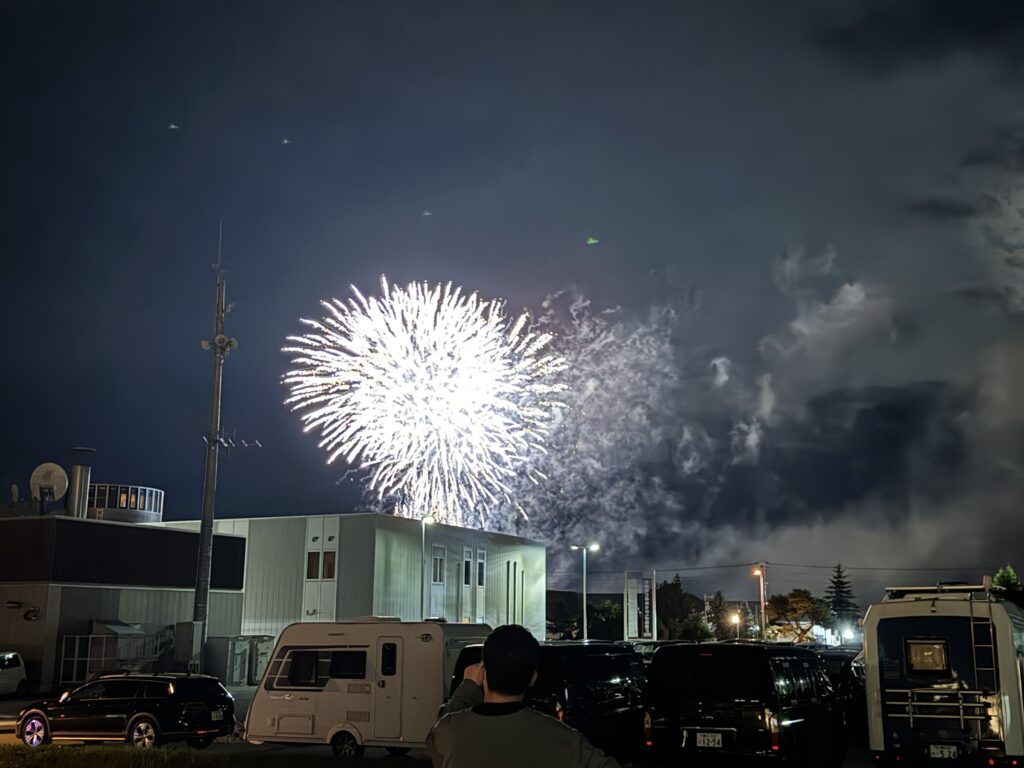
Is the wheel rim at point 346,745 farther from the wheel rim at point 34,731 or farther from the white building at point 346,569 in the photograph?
the white building at point 346,569

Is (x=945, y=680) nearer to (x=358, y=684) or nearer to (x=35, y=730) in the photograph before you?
(x=358, y=684)

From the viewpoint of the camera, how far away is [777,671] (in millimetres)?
A: 14906

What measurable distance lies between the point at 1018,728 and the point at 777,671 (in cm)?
365

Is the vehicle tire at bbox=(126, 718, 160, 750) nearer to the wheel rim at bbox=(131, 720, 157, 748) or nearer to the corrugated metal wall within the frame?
the wheel rim at bbox=(131, 720, 157, 748)

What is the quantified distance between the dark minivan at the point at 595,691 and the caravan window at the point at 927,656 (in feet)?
13.9

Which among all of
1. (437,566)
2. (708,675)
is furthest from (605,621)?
(708,675)

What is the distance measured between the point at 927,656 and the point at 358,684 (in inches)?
363

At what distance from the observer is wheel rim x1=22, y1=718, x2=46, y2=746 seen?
71.6 feet

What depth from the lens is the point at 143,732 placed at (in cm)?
2125

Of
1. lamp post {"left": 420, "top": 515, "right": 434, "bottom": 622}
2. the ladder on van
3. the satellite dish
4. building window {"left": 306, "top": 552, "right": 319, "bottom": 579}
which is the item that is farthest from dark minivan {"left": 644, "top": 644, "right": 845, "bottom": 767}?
the satellite dish

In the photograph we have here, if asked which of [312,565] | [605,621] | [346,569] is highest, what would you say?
[312,565]

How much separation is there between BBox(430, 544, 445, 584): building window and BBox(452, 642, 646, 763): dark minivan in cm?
3503

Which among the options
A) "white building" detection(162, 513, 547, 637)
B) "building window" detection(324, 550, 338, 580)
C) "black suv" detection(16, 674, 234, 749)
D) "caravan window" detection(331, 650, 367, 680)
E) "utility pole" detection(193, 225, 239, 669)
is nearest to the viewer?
"caravan window" detection(331, 650, 367, 680)

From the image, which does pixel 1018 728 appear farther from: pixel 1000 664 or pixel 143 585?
pixel 143 585
